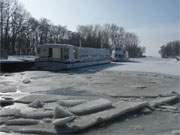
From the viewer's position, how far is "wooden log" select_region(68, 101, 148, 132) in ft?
24.3

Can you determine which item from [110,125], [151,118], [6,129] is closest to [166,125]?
[151,118]

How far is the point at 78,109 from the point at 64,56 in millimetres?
25282

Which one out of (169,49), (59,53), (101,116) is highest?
(169,49)

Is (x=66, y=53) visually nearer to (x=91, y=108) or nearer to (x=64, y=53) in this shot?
(x=64, y=53)

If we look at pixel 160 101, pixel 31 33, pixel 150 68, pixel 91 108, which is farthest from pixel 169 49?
pixel 91 108

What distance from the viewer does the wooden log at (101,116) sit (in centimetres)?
741

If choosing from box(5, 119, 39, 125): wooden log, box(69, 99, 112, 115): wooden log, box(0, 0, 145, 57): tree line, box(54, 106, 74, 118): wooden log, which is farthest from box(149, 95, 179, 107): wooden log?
box(0, 0, 145, 57): tree line

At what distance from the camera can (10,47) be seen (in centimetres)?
5753

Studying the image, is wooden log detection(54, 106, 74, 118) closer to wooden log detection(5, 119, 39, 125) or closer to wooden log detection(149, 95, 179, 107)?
wooden log detection(5, 119, 39, 125)

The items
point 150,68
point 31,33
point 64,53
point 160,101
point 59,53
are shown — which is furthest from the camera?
point 31,33

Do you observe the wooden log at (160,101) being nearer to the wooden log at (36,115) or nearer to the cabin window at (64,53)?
the wooden log at (36,115)

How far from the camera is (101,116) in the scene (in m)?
8.11

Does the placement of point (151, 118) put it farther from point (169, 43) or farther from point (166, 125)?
point (169, 43)

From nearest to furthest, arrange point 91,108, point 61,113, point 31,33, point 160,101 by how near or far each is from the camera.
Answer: point 61,113, point 91,108, point 160,101, point 31,33
